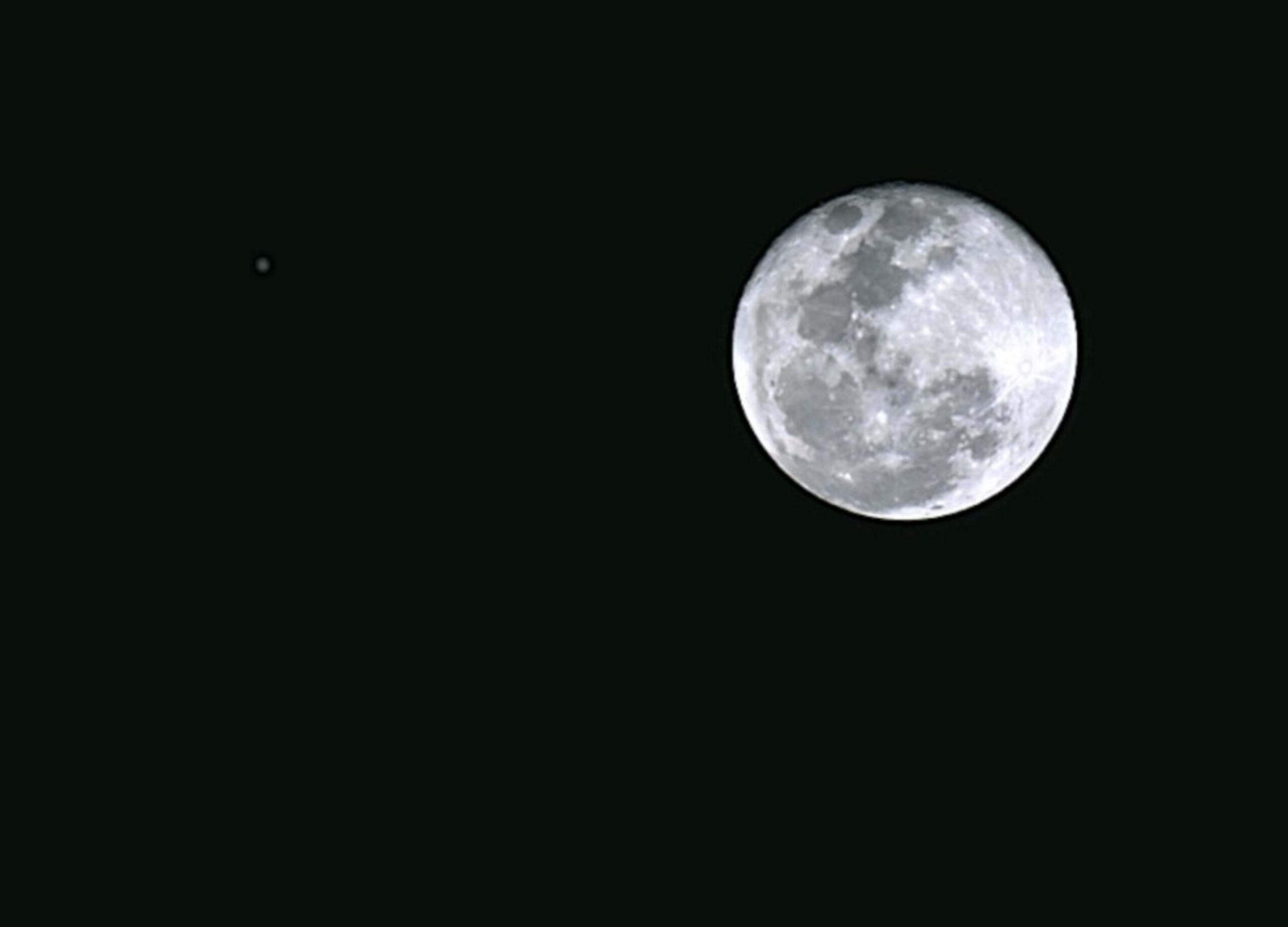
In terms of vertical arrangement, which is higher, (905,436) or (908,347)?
(908,347)

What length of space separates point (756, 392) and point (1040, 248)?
4.63 feet

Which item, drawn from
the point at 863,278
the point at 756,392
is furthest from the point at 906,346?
the point at 756,392

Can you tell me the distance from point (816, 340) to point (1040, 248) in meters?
1.18

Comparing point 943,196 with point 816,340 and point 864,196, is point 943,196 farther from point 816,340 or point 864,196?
point 816,340

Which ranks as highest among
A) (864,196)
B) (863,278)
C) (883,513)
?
(864,196)

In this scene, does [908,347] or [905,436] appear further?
[905,436]

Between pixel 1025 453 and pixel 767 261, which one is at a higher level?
pixel 767 261

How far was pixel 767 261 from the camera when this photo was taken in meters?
5.98

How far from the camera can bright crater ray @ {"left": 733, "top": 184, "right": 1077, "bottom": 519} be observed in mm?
5488

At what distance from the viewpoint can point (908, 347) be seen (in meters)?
5.46

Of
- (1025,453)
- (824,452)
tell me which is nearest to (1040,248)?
(1025,453)

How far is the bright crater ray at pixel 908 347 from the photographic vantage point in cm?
549

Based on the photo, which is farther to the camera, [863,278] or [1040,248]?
[1040,248]

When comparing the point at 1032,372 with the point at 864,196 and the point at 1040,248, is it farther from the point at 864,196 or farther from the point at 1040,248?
the point at 864,196
